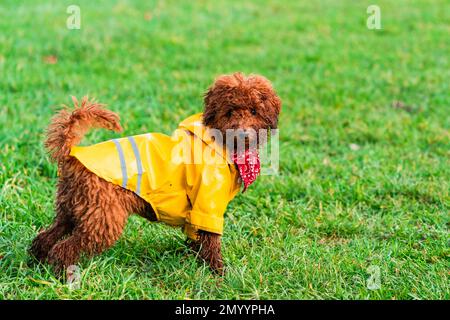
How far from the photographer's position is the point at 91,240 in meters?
3.49

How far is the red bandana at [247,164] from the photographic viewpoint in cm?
366

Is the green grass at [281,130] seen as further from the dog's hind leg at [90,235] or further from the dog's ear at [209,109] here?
the dog's ear at [209,109]

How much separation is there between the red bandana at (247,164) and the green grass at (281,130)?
517 mm

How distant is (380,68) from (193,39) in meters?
2.57

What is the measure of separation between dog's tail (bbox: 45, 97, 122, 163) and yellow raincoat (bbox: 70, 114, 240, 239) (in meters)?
0.07

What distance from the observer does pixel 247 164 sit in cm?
371

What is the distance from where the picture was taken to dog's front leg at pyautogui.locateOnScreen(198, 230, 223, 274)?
3730mm

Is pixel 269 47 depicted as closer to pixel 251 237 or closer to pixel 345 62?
pixel 345 62

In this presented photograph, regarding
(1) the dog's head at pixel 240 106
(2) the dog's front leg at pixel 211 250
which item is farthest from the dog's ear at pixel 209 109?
(2) the dog's front leg at pixel 211 250

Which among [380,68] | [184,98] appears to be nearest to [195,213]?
[184,98]

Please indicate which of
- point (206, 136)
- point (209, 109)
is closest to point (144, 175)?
point (206, 136)

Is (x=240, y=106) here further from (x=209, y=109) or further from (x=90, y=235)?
(x=90, y=235)

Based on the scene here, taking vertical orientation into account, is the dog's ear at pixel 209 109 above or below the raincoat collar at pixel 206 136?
above

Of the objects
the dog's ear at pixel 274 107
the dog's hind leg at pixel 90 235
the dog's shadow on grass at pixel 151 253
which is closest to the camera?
the dog's hind leg at pixel 90 235
